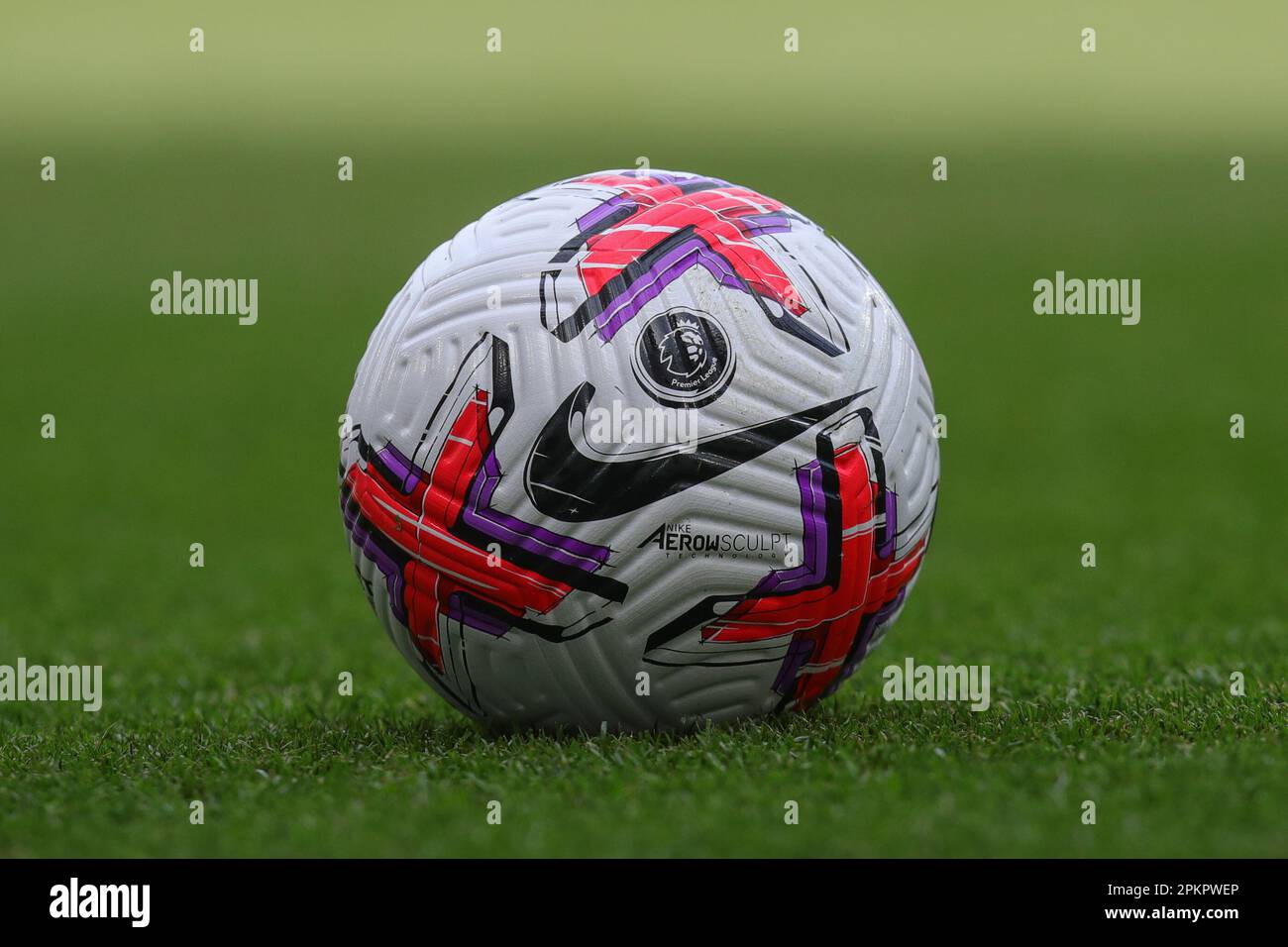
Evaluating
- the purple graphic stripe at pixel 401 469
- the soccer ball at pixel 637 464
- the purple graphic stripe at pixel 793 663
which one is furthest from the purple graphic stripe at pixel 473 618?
the purple graphic stripe at pixel 793 663

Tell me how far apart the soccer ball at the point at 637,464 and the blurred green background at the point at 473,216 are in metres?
Answer: 0.33

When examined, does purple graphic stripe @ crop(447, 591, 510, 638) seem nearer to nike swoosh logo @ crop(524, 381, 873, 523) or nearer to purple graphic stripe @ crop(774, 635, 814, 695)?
nike swoosh logo @ crop(524, 381, 873, 523)

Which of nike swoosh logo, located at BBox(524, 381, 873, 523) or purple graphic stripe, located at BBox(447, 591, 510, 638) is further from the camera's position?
purple graphic stripe, located at BBox(447, 591, 510, 638)

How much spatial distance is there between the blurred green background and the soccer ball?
330 millimetres

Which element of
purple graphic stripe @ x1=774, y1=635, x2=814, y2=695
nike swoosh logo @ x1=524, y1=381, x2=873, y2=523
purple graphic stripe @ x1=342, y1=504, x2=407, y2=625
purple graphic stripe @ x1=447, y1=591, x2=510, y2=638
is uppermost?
nike swoosh logo @ x1=524, y1=381, x2=873, y2=523

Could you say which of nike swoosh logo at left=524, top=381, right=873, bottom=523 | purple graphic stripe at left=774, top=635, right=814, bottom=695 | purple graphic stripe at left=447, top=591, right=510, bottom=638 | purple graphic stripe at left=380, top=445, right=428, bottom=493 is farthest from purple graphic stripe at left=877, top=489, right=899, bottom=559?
purple graphic stripe at left=380, top=445, right=428, bottom=493

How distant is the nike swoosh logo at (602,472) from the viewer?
19.6 ft

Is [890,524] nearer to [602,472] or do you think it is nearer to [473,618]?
[602,472]

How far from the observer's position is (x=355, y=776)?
242 inches

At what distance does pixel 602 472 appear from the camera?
19.6 ft

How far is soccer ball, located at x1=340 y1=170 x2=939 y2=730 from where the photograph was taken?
6.00m

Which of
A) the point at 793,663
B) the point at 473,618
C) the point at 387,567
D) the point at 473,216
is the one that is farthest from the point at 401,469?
the point at 473,216

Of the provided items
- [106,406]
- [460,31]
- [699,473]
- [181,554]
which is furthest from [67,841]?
[460,31]

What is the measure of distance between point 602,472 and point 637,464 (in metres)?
0.13
